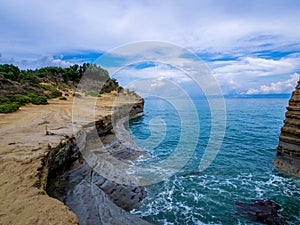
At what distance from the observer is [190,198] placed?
997 cm

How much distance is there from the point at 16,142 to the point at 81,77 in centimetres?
4800

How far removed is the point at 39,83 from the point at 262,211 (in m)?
36.0

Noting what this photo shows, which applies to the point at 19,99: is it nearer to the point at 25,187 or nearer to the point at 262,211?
the point at 25,187

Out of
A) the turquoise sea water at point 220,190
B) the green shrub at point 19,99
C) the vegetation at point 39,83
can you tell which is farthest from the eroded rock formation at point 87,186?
the green shrub at point 19,99

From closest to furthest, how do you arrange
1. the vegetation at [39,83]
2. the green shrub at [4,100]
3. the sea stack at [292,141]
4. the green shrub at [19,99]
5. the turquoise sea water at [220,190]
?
1. the turquoise sea water at [220,190]
2. the sea stack at [292,141]
3. the green shrub at [4,100]
4. the green shrub at [19,99]
5. the vegetation at [39,83]

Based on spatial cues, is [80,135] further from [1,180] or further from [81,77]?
[81,77]

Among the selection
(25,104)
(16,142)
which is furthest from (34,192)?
(25,104)

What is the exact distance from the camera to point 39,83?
33688 millimetres

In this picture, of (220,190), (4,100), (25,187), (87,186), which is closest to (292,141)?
(220,190)

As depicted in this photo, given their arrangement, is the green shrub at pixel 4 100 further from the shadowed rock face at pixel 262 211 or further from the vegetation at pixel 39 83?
the shadowed rock face at pixel 262 211

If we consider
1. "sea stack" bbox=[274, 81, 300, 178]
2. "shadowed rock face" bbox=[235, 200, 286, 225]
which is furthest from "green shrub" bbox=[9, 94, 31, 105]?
"sea stack" bbox=[274, 81, 300, 178]

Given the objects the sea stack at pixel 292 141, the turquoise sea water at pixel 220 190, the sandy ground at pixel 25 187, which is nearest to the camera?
the sandy ground at pixel 25 187

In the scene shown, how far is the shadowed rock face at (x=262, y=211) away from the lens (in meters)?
8.23

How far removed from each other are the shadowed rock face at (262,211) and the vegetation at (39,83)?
18.6 m
